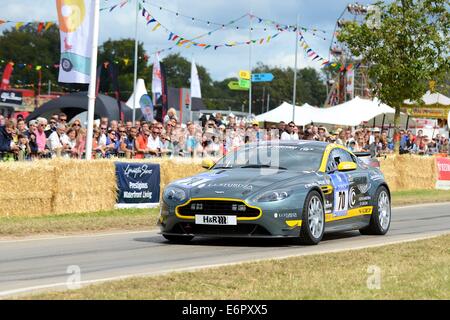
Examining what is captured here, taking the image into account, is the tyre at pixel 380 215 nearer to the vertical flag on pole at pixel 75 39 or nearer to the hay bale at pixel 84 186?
the hay bale at pixel 84 186

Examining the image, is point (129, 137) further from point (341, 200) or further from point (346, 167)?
point (346, 167)

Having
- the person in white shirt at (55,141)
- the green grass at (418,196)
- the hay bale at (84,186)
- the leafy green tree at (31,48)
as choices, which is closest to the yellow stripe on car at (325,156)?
the hay bale at (84,186)

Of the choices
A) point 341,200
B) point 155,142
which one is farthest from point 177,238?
point 155,142

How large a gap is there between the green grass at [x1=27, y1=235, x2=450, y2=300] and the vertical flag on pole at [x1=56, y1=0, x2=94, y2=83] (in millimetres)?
9896

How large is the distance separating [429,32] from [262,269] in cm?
2578

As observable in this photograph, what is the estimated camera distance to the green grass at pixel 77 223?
14805 millimetres

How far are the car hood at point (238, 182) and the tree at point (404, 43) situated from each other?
21370mm

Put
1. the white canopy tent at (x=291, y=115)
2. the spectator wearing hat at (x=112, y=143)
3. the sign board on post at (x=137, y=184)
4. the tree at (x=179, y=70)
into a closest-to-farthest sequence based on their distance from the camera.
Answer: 1. the sign board on post at (x=137, y=184)
2. the spectator wearing hat at (x=112, y=143)
3. the white canopy tent at (x=291, y=115)
4. the tree at (x=179, y=70)

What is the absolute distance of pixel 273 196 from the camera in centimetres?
1217

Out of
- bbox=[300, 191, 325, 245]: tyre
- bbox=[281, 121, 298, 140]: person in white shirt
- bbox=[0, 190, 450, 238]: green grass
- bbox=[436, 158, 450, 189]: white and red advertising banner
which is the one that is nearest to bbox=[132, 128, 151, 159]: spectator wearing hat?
bbox=[0, 190, 450, 238]: green grass

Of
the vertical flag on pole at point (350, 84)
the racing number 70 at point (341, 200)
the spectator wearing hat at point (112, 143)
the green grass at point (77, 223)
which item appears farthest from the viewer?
the vertical flag on pole at point (350, 84)

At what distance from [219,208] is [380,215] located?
12.0 feet
